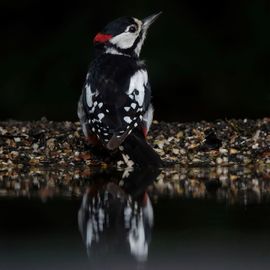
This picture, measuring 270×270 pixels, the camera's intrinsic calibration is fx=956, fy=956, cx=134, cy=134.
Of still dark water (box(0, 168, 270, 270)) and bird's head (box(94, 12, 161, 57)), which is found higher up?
bird's head (box(94, 12, 161, 57))

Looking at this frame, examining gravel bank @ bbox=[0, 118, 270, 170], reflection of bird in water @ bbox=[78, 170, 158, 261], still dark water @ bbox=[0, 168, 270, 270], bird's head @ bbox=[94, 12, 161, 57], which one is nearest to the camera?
still dark water @ bbox=[0, 168, 270, 270]

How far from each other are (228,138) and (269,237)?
2.42m

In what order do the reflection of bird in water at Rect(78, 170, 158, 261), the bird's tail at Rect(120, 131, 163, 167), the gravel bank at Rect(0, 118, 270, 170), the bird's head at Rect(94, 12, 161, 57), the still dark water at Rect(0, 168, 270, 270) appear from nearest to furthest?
the still dark water at Rect(0, 168, 270, 270)
the reflection of bird in water at Rect(78, 170, 158, 261)
the bird's tail at Rect(120, 131, 163, 167)
the gravel bank at Rect(0, 118, 270, 170)
the bird's head at Rect(94, 12, 161, 57)

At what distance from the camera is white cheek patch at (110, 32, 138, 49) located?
5.23 meters

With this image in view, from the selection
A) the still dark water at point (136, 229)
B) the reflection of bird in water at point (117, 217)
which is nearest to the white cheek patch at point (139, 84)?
the reflection of bird in water at point (117, 217)

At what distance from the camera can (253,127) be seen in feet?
17.3

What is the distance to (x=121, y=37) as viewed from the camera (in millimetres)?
5242

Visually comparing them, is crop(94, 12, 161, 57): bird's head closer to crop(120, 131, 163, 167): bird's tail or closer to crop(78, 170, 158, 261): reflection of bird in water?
crop(120, 131, 163, 167): bird's tail

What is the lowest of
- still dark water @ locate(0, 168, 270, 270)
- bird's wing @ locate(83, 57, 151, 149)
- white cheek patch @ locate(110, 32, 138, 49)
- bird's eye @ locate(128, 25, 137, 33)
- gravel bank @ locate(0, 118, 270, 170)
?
still dark water @ locate(0, 168, 270, 270)

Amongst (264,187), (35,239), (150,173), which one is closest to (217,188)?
(264,187)

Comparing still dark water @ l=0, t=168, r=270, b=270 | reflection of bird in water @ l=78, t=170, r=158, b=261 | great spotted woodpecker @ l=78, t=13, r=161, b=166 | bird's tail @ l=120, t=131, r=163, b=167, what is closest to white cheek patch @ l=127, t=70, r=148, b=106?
great spotted woodpecker @ l=78, t=13, r=161, b=166

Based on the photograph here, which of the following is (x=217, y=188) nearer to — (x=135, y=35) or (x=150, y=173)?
(x=150, y=173)

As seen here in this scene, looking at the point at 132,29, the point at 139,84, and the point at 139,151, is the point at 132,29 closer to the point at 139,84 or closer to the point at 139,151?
the point at 139,84

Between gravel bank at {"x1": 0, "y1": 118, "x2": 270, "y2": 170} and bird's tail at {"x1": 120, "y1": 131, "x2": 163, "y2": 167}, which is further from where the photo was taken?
gravel bank at {"x1": 0, "y1": 118, "x2": 270, "y2": 170}
